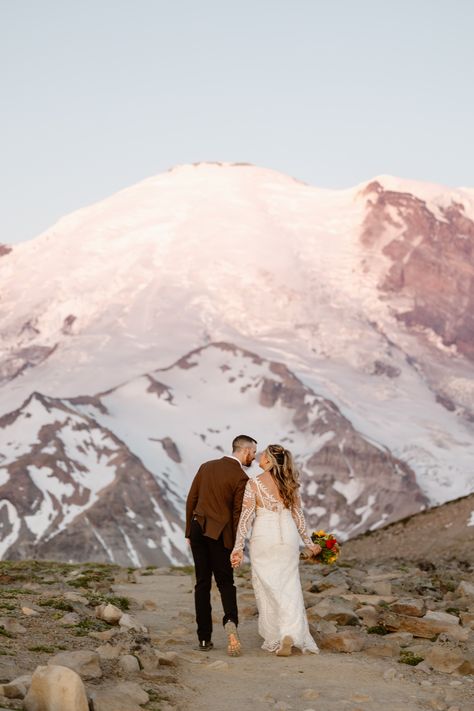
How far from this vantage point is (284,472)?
17453 mm

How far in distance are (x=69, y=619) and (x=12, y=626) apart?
1568 millimetres

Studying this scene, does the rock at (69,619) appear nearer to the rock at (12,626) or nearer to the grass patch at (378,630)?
the rock at (12,626)

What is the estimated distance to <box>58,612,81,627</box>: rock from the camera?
17656 mm

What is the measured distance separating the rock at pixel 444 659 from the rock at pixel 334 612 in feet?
10.4

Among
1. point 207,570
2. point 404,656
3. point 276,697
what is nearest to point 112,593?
point 207,570

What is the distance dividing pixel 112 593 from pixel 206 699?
40.2 ft

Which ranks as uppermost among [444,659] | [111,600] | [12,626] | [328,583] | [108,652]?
[108,652]

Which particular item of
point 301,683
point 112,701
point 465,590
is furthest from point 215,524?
point 465,590

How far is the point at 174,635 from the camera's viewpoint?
63.5ft

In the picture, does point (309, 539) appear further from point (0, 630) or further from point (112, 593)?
point (112, 593)

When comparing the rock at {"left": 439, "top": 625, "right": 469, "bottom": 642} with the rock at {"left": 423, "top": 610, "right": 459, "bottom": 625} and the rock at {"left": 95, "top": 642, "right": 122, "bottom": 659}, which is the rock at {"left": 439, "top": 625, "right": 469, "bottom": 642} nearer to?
the rock at {"left": 423, "top": 610, "right": 459, "bottom": 625}

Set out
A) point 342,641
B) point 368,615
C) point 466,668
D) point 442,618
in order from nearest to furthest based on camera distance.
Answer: point 466,668, point 342,641, point 442,618, point 368,615

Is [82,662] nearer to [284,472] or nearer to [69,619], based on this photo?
[69,619]

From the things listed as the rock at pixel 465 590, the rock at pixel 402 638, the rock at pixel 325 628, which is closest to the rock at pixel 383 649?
the rock at pixel 402 638
